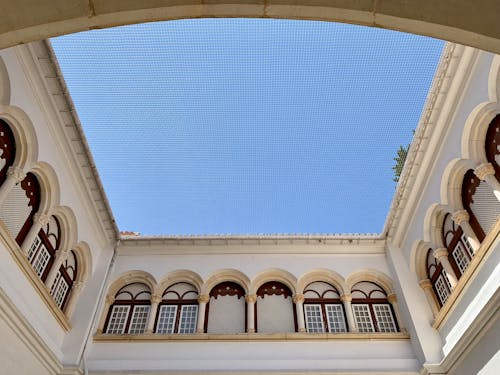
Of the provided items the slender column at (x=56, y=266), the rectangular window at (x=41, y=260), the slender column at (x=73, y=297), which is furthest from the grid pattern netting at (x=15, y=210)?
the slender column at (x=73, y=297)

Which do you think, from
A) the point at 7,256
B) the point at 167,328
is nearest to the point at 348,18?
the point at 7,256

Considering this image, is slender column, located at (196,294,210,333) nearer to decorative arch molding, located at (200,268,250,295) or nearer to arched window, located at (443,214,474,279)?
decorative arch molding, located at (200,268,250,295)

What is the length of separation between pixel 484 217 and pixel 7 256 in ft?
23.3

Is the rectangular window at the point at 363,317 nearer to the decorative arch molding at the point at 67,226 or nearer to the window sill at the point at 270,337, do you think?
the window sill at the point at 270,337

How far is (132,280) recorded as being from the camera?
30.1 ft

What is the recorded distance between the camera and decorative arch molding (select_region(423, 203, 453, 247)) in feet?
25.4

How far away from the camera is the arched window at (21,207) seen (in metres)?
6.35

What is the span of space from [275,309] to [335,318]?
47.3 inches

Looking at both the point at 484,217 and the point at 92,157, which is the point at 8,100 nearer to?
the point at 92,157

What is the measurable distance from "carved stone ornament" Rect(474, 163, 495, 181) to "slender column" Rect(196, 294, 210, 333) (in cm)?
545

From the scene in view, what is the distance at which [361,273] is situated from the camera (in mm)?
9094

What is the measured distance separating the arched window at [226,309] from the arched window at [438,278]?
12.3ft

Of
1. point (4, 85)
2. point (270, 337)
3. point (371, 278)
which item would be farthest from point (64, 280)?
point (371, 278)

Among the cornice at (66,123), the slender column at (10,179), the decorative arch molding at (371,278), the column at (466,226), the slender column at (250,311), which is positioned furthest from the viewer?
the decorative arch molding at (371,278)
